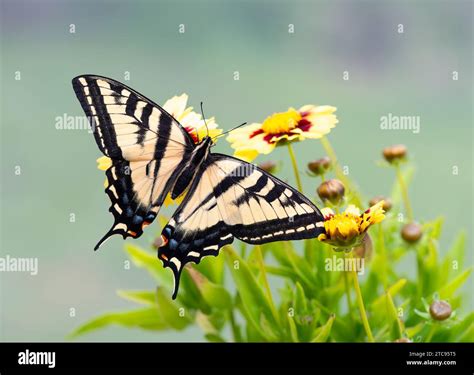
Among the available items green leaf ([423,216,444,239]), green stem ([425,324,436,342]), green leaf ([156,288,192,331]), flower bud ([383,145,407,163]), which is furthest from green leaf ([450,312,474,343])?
green leaf ([156,288,192,331])

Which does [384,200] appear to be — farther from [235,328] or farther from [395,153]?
[235,328]

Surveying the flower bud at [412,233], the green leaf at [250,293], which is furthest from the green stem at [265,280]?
the flower bud at [412,233]

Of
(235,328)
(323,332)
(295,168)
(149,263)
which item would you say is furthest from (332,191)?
(149,263)

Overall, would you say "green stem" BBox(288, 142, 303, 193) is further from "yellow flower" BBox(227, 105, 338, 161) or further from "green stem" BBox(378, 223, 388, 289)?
"green stem" BBox(378, 223, 388, 289)

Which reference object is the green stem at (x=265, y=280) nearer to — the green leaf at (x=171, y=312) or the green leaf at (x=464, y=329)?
the green leaf at (x=171, y=312)
